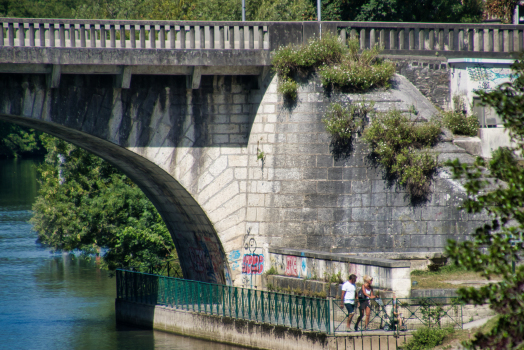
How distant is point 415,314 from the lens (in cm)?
1528

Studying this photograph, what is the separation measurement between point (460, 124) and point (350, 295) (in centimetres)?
620

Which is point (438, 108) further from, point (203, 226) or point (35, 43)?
point (35, 43)

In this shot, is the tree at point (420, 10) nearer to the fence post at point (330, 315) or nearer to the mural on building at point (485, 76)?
the mural on building at point (485, 76)

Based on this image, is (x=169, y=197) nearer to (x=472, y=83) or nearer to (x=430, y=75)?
(x=430, y=75)

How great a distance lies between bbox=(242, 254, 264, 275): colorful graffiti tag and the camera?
1842 centimetres

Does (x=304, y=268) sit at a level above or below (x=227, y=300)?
above

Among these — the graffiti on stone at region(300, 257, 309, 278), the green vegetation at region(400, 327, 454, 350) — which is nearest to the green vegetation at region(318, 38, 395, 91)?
the graffiti on stone at region(300, 257, 309, 278)

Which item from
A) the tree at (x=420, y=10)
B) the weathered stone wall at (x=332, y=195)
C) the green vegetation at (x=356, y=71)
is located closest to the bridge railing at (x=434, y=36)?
the green vegetation at (x=356, y=71)

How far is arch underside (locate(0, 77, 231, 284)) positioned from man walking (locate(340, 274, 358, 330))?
4.41 metres

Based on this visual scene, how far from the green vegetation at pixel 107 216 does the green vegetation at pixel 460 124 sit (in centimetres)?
1091

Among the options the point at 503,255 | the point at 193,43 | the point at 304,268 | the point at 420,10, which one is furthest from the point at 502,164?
the point at 420,10

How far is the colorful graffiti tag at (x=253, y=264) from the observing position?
18422mm

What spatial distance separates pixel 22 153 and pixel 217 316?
263 feet

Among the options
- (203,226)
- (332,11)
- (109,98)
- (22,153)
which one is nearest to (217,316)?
(203,226)
